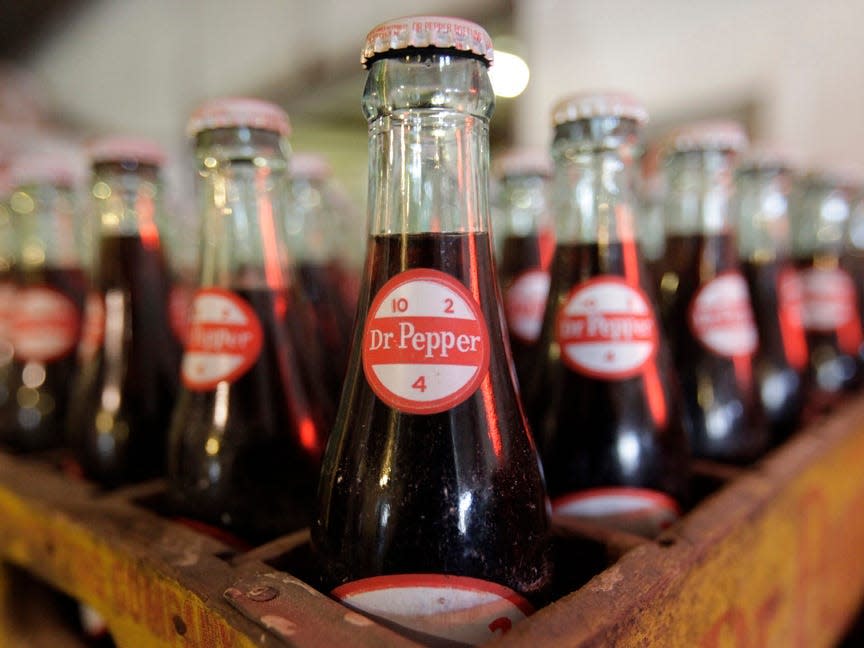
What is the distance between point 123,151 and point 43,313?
25cm

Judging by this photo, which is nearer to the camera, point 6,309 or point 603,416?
point 603,416

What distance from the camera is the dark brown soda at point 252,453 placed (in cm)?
46

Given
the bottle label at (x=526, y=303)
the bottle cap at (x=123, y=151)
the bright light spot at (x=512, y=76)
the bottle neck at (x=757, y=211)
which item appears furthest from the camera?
the bright light spot at (x=512, y=76)

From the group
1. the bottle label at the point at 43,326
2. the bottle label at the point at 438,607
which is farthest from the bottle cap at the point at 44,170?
the bottle label at the point at 438,607

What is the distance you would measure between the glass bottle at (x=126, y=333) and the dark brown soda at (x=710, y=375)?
18.9 inches

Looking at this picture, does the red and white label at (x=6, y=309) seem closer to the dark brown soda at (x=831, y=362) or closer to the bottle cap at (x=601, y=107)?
the bottle cap at (x=601, y=107)

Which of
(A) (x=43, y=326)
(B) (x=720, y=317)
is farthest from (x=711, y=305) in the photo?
(A) (x=43, y=326)

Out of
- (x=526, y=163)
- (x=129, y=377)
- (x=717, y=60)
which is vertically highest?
(x=717, y=60)

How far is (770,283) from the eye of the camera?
2.56 ft

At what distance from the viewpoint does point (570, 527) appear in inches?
16.3

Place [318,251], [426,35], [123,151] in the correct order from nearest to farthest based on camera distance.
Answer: [426,35] < [123,151] < [318,251]

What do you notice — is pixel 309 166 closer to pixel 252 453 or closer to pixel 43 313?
pixel 43 313

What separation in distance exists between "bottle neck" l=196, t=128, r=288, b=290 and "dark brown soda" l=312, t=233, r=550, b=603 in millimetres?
154

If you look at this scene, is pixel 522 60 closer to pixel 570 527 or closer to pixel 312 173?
pixel 312 173
